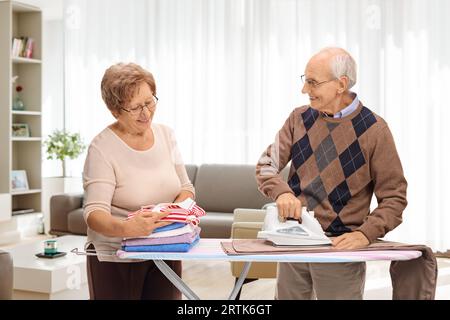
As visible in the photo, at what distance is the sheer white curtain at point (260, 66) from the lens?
5.68 meters

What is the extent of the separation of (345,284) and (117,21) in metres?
5.43

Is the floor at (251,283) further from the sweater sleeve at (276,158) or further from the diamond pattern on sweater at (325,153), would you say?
the diamond pattern on sweater at (325,153)

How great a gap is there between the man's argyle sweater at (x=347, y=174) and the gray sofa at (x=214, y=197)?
3.42 meters

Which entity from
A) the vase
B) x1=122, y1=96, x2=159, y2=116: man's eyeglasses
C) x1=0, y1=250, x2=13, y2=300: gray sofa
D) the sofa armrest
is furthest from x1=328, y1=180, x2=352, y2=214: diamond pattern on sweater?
the vase

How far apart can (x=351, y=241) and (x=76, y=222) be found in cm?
414

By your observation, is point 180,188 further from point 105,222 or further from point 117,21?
point 117,21

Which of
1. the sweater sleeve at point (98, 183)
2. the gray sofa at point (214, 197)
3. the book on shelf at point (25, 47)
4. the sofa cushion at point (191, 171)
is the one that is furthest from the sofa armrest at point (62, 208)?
the sweater sleeve at point (98, 183)

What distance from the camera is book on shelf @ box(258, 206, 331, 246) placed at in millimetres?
1827

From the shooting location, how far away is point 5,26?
624 cm

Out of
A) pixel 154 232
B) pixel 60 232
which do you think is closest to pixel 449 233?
pixel 60 232

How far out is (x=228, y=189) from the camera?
5637 mm

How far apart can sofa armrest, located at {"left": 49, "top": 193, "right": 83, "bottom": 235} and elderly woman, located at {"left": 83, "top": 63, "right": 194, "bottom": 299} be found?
12.7 feet

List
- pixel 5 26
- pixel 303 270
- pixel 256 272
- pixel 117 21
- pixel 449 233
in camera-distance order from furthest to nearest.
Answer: pixel 117 21
pixel 5 26
pixel 449 233
pixel 256 272
pixel 303 270

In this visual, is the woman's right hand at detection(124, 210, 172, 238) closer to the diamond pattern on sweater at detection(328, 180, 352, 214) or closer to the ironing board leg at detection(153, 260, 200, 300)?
the ironing board leg at detection(153, 260, 200, 300)
